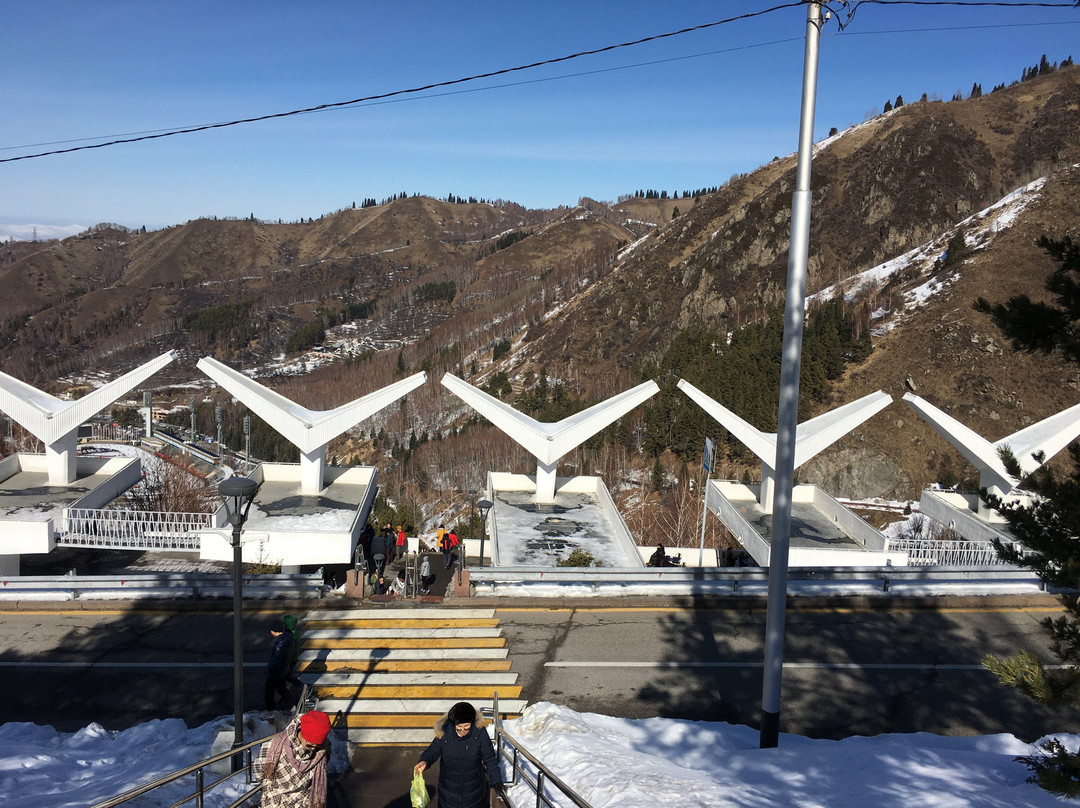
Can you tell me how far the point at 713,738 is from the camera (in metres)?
10.9

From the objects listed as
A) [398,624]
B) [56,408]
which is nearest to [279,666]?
[398,624]

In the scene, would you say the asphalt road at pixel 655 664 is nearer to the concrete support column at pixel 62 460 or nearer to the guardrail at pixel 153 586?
the guardrail at pixel 153 586

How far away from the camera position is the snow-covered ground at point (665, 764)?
8.23 m

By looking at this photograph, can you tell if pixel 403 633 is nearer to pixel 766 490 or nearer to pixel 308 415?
pixel 308 415

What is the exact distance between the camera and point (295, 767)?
688cm

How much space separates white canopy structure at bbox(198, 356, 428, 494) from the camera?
24281 millimetres

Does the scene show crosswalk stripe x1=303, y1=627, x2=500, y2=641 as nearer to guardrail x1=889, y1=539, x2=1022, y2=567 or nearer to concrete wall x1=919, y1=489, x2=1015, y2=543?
guardrail x1=889, y1=539, x2=1022, y2=567

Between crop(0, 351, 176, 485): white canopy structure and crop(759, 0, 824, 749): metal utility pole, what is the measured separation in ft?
65.5

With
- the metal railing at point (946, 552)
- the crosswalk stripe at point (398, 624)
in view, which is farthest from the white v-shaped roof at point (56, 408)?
the metal railing at point (946, 552)

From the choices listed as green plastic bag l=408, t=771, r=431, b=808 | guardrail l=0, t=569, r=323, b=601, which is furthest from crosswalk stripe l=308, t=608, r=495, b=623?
green plastic bag l=408, t=771, r=431, b=808

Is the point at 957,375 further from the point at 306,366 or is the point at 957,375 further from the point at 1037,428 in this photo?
the point at 306,366

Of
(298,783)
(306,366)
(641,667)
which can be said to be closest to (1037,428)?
(641,667)

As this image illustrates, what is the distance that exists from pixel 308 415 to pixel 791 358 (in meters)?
19.1

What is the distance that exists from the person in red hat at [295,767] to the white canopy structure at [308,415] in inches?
681
